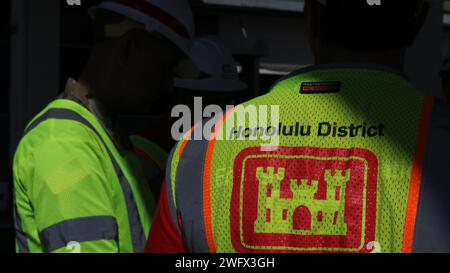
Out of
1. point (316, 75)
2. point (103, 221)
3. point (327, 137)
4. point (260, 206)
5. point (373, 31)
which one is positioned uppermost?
point (373, 31)

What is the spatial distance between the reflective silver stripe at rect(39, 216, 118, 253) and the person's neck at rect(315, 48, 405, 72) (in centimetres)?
92

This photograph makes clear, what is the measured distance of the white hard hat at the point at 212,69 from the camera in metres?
4.02

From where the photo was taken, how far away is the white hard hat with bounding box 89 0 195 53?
2.34 meters

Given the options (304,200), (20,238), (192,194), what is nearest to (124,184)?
(20,238)

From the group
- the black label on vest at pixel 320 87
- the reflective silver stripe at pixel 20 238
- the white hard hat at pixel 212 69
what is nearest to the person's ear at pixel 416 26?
the black label on vest at pixel 320 87

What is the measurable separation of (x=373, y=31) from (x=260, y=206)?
454mm

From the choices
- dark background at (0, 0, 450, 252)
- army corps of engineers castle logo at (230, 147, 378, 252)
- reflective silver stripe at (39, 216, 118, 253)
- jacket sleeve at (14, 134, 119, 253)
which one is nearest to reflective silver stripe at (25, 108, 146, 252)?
jacket sleeve at (14, 134, 119, 253)

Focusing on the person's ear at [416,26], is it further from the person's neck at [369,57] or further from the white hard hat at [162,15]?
the white hard hat at [162,15]

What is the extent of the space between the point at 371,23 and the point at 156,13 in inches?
48.7

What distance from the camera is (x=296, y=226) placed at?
1.31 meters

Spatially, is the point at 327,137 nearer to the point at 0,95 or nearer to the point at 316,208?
the point at 316,208

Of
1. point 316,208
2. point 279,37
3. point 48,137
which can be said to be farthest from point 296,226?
point 279,37

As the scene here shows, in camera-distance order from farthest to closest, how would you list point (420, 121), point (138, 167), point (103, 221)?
point (138, 167)
point (103, 221)
point (420, 121)

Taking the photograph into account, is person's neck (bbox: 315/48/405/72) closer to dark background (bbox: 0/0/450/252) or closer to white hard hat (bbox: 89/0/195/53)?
white hard hat (bbox: 89/0/195/53)
